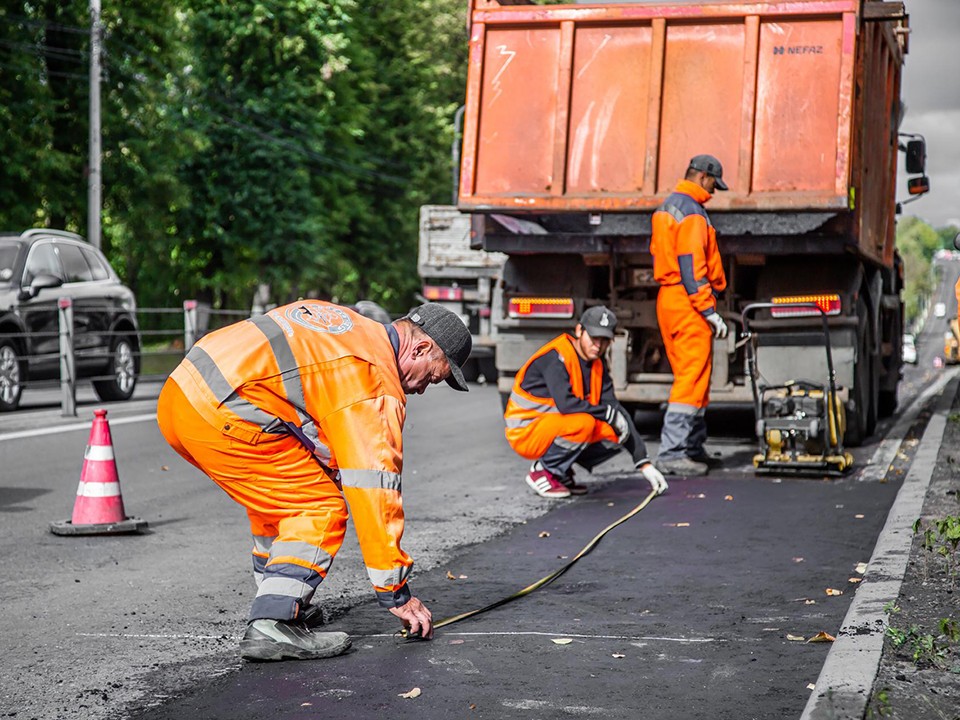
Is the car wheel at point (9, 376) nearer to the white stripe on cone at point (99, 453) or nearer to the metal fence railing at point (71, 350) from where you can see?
the metal fence railing at point (71, 350)

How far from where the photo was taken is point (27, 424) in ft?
44.1

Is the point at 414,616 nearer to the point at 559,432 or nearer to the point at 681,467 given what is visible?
the point at 559,432

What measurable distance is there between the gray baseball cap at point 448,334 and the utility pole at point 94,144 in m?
20.9

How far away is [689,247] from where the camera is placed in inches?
375

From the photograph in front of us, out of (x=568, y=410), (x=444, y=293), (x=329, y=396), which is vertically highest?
(x=329, y=396)

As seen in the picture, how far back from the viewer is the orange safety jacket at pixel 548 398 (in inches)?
348

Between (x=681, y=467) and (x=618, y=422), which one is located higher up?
(x=618, y=422)

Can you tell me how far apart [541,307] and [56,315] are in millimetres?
6886

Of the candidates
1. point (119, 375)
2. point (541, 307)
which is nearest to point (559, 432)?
point (541, 307)

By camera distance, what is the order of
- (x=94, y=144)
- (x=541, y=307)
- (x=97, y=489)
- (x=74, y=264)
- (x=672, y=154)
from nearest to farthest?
(x=97, y=489), (x=672, y=154), (x=541, y=307), (x=74, y=264), (x=94, y=144)

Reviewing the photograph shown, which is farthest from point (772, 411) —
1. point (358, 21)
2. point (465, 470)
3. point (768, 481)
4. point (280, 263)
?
point (358, 21)

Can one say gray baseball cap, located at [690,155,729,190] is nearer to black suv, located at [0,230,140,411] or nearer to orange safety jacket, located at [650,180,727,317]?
orange safety jacket, located at [650,180,727,317]

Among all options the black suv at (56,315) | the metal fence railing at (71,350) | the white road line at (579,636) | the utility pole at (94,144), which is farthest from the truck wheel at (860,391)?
the utility pole at (94,144)

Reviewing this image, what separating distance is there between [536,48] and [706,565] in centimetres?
554
